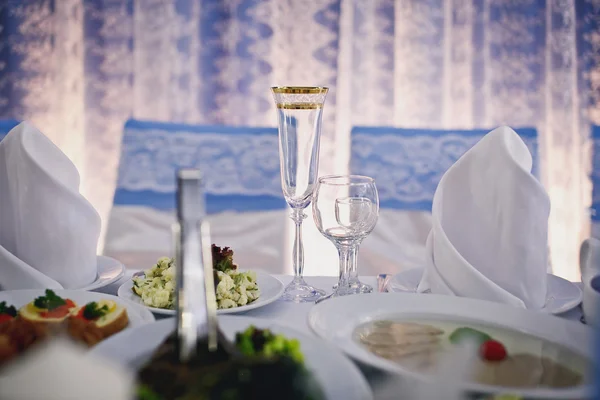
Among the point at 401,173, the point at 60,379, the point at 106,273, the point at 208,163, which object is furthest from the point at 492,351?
the point at 208,163

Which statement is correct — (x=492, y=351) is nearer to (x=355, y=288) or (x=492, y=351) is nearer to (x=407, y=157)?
(x=355, y=288)

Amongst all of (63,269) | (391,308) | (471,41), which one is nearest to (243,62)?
(471,41)

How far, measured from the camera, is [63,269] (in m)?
0.98

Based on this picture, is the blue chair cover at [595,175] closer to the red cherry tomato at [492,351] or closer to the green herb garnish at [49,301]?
the red cherry tomato at [492,351]

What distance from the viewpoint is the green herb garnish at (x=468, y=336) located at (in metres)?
0.75

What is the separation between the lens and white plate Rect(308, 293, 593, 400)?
2.36 feet

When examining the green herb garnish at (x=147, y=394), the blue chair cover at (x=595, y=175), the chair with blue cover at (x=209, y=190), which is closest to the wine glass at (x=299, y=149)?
the green herb garnish at (x=147, y=394)

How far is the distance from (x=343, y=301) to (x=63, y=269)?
44 centimetres

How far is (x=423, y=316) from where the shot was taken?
2.77ft

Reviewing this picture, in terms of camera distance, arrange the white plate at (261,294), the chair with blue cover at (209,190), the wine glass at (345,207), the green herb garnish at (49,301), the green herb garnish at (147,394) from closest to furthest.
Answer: the green herb garnish at (147,394) → the green herb garnish at (49,301) → the white plate at (261,294) → the wine glass at (345,207) → the chair with blue cover at (209,190)

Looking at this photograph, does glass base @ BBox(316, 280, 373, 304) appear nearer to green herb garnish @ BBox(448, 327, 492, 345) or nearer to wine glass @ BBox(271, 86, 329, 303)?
wine glass @ BBox(271, 86, 329, 303)

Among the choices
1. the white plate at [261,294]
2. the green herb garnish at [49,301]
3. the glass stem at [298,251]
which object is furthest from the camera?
the glass stem at [298,251]

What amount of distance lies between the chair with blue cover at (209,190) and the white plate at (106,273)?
3.33ft

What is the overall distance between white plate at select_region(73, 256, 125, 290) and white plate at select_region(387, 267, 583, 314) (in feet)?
1.46
